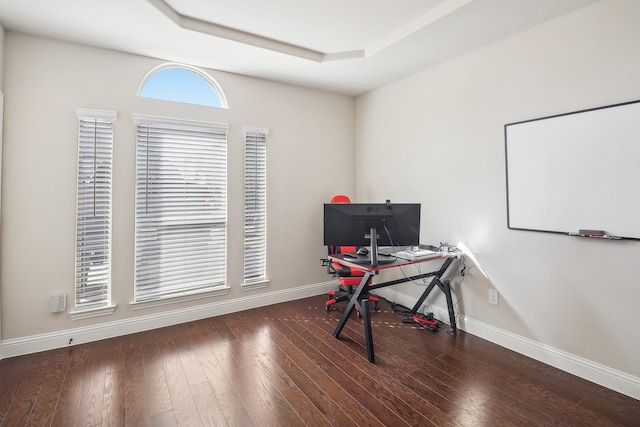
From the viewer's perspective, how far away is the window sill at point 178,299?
2965 mm

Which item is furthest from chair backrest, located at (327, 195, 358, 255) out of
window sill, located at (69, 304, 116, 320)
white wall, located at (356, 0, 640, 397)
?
window sill, located at (69, 304, 116, 320)

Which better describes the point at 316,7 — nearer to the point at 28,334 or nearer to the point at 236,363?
the point at 236,363

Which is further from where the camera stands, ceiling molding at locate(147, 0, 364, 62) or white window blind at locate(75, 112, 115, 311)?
white window blind at locate(75, 112, 115, 311)

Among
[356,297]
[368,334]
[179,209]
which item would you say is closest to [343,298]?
[356,297]

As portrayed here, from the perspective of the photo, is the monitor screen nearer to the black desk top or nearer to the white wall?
the black desk top

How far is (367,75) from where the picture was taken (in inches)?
139

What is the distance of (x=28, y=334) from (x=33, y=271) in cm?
53

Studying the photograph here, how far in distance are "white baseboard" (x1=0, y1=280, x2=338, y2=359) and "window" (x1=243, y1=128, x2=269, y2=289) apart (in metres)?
0.22

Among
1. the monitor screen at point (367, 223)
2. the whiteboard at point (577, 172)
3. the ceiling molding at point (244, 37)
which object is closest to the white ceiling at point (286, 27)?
the ceiling molding at point (244, 37)

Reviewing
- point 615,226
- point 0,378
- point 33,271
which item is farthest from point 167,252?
point 615,226

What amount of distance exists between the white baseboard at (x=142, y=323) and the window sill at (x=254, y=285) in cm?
9

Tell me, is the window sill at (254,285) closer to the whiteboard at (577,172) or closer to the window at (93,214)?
the window at (93,214)

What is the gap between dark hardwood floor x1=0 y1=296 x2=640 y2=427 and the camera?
5.94ft

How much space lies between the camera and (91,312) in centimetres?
276
